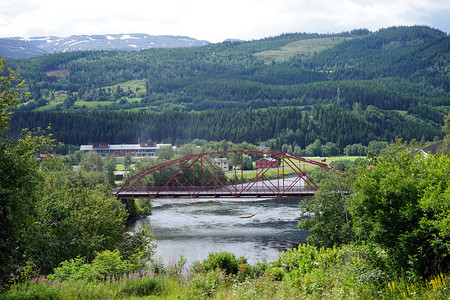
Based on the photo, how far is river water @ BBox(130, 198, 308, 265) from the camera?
4666cm

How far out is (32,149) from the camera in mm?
17703

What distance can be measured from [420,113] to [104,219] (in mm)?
166744

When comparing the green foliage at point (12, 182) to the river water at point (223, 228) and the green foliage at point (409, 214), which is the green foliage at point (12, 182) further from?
the river water at point (223, 228)

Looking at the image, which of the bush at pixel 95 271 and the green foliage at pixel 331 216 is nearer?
the bush at pixel 95 271

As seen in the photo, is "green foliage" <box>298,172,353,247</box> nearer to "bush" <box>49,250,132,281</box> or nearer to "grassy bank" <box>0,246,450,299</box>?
"grassy bank" <box>0,246,450,299</box>

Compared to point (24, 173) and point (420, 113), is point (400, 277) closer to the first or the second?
point (24, 173)

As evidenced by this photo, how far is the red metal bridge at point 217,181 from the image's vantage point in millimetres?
64750

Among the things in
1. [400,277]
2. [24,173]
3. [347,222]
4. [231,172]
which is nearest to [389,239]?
[400,277]

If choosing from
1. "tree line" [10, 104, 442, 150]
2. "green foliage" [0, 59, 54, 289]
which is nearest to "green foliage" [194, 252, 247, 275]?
"green foliage" [0, 59, 54, 289]

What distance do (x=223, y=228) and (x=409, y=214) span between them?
41.7 m

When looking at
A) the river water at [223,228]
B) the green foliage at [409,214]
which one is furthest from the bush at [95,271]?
the river water at [223,228]

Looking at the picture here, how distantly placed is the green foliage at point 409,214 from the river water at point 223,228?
17873mm

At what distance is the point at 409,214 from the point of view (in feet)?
56.8

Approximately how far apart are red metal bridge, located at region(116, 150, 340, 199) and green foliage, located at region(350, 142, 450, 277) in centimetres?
3852
